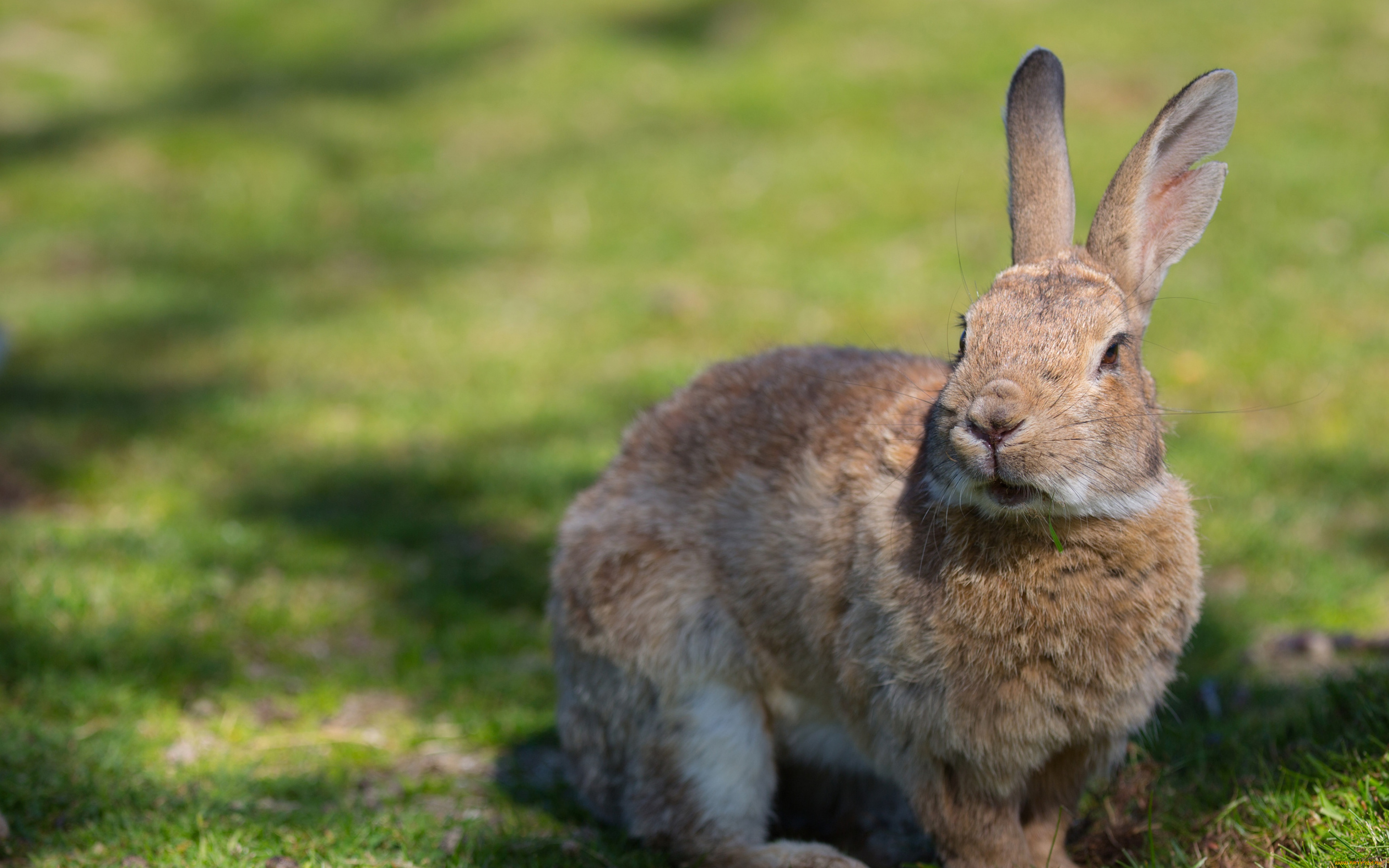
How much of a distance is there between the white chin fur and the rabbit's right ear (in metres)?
0.67

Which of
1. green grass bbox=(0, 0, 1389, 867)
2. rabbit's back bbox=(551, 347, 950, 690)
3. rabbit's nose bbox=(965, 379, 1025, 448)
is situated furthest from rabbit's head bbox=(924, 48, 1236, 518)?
green grass bbox=(0, 0, 1389, 867)

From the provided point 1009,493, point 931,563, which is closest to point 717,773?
point 931,563

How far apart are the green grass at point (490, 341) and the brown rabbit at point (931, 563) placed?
0.36 m

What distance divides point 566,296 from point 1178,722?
568 cm

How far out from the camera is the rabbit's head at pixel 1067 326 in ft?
8.93

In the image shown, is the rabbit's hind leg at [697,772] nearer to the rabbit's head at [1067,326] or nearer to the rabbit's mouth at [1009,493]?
the rabbit's head at [1067,326]

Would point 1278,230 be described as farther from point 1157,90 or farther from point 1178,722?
point 1178,722

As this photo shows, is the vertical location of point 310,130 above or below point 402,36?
below

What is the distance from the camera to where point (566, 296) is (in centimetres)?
876

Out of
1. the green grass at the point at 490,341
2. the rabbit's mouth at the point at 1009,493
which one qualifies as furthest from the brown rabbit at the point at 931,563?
the green grass at the point at 490,341

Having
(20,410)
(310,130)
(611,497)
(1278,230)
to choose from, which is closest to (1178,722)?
(611,497)

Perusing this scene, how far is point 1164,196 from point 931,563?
1.06m

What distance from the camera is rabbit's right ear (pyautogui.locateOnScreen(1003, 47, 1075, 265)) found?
128 inches

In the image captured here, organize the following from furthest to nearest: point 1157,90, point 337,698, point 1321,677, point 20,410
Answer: point 1157,90 < point 20,410 < point 337,698 < point 1321,677
